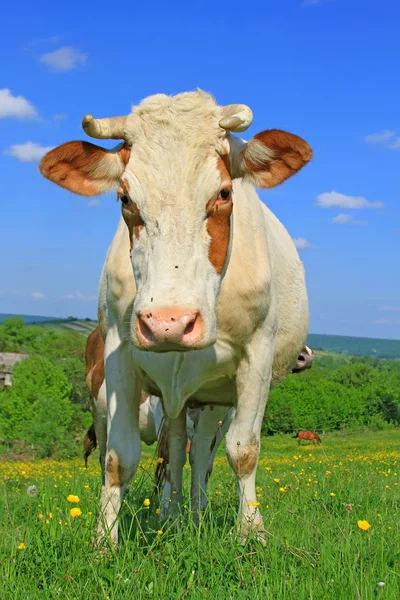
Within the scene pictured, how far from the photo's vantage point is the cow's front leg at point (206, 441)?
6.50 meters

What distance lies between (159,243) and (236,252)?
1.15 metres

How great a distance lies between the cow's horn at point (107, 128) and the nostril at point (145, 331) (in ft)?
4.44

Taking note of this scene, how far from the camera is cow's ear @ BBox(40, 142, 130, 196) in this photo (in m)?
4.49

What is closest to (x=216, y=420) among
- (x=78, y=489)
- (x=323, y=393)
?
(x=78, y=489)

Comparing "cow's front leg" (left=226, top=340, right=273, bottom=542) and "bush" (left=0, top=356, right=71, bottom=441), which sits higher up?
"cow's front leg" (left=226, top=340, right=273, bottom=542)

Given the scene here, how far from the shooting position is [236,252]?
496 cm

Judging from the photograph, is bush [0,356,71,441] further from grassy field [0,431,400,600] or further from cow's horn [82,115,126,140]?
grassy field [0,431,400,600]

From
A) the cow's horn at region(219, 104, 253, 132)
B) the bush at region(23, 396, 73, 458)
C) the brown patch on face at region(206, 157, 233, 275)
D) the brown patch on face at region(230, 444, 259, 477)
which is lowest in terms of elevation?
the bush at region(23, 396, 73, 458)

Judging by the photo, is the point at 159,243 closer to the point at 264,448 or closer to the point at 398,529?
the point at 398,529

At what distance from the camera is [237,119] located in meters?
4.32

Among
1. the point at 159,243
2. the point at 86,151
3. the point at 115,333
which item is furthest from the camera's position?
the point at 115,333

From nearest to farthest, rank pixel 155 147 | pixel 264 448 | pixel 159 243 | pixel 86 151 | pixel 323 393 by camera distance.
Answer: pixel 159 243, pixel 155 147, pixel 86 151, pixel 264 448, pixel 323 393

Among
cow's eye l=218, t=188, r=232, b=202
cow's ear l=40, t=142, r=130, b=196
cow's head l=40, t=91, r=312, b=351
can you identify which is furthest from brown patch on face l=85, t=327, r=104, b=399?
cow's eye l=218, t=188, r=232, b=202

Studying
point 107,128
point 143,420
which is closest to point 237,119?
point 107,128
